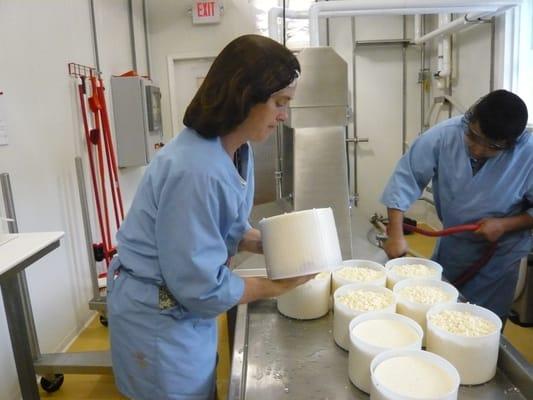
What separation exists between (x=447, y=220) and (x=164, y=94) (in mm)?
3451

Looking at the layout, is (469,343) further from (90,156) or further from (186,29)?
(186,29)

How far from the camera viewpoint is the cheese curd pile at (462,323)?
3.12ft

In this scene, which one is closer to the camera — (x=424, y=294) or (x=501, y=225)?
(x=424, y=294)

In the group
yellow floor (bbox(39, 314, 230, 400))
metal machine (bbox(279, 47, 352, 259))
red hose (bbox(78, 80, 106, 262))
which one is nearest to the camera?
metal machine (bbox(279, 47, 352, 259))

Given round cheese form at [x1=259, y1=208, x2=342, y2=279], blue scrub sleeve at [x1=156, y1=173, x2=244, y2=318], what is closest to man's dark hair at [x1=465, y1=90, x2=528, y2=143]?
round cheese form at [x1=259, y1=208, x2=342, y2=279]

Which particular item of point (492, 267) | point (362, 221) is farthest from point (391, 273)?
point (362, 221)

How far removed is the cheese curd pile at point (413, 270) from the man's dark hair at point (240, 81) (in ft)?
2.34

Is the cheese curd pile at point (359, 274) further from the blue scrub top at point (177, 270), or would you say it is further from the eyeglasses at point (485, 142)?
the eyeglasses at point (485, 142)

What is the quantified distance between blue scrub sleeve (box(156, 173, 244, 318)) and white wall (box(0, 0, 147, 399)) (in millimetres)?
1561

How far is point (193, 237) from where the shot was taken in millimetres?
845

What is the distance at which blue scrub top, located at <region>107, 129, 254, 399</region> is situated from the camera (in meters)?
0.85

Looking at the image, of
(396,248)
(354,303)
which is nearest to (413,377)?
(354,303)

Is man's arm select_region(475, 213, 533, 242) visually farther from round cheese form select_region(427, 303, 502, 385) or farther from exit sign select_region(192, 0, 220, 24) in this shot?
exit sign select_region(192, 0, 220, 24)

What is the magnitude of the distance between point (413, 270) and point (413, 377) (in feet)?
1.75
